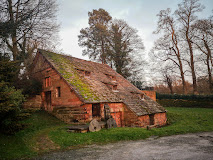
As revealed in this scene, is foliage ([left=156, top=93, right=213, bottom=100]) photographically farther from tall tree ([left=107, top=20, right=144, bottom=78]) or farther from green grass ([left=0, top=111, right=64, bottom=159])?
green grass ([left=0, top=111, right=64, bottom=159])

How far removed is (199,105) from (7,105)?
2729 centimetres

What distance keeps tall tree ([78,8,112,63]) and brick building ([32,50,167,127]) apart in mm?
13656

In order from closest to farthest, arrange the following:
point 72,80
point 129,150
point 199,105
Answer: point 129,150 < point 72,80 < point 199,105

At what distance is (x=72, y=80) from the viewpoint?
14.4 meters

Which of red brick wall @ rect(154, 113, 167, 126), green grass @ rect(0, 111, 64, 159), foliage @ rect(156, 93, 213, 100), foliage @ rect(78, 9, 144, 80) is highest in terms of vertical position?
foliage @ rect(78, 9, 144, 80)

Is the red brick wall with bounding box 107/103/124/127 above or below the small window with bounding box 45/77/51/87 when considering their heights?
below

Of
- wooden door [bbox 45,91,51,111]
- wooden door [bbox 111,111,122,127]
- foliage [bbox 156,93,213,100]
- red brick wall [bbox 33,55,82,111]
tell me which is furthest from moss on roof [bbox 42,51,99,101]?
foliage [bbox 156,93,213,100]

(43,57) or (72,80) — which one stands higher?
(43,57)

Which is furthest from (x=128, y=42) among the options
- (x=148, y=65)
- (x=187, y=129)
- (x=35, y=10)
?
(x=187, y=129)

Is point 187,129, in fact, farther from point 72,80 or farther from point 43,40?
point 43,40

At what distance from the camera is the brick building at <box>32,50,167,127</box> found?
13.3m

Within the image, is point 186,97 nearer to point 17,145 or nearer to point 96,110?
point 96,110

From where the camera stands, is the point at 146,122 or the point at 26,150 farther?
the point at 146,122

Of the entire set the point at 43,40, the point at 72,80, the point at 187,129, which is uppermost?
the point at 43,40
